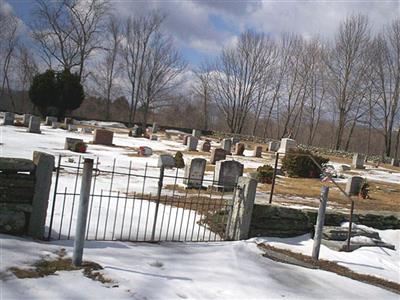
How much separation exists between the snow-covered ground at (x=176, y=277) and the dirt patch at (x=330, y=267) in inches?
11.7

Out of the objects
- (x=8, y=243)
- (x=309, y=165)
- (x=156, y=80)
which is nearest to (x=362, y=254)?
(x=8, y=243)

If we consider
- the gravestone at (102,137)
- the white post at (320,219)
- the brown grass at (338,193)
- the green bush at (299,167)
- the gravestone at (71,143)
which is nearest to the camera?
the white post at (320,219)

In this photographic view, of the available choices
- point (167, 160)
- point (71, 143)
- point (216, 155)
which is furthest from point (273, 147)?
point (71, 143)

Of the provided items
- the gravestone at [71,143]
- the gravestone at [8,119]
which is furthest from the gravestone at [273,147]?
the gravestone at [71,143]

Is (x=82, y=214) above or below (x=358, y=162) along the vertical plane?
below

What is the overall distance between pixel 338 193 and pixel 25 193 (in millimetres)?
12017

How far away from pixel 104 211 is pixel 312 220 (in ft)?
13.4

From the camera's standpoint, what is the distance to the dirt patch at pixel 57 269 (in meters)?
4.31

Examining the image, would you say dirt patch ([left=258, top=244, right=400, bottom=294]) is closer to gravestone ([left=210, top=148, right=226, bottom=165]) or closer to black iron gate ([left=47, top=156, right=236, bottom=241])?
black iron gate ([left=47, top=156, right=236, bottom=241])

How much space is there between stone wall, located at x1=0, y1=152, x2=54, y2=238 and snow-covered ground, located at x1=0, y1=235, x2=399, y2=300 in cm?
40

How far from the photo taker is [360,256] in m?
8.02

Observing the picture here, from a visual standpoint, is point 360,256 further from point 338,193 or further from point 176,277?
point 338,193

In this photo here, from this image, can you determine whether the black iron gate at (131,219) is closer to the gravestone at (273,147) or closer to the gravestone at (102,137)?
the gravestone at (102,137)

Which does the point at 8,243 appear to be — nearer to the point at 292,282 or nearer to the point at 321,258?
the point at 292,282
